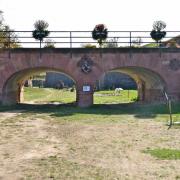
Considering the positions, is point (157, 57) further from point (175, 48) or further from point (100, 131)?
point (100, 131)

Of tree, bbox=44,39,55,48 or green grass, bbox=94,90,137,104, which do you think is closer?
tree, bbox=44,39,55,48

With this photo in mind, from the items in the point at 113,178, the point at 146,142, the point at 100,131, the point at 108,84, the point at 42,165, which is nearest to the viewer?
the point at 113,178

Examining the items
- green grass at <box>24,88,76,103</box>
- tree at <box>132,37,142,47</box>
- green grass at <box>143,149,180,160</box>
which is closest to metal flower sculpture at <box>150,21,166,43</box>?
tree at <box>132,37,142,47</box>

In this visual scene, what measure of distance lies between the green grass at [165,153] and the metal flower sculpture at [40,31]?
17607 mm

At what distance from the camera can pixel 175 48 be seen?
95.7ft

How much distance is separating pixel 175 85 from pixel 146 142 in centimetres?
1540

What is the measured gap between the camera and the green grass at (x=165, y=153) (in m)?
12.1

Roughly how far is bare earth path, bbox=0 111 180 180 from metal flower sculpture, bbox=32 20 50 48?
31.6 feet

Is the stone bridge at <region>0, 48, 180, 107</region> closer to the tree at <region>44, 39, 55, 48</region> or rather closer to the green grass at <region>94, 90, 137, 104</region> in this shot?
the tree at <region>44, 39, 55, 48</region>

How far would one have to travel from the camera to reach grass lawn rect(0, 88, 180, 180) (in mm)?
10492

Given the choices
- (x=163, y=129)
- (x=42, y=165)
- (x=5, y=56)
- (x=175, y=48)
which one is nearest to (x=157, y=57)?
(x=175, y=48)

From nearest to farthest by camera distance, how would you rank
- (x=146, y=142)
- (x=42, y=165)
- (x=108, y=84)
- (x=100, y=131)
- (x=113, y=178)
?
(x=113, y=178)
(x=42, y=165)
(x=146, y=142)
(x=100, y=131)
(x=108, y=84)

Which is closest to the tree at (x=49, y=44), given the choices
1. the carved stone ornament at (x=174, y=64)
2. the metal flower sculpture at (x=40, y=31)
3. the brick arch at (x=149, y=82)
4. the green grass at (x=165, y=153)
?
the metal flower sculpture at (x=40, y=31)

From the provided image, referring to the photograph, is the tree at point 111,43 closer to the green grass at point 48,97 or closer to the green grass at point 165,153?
the green grass at point 48,97
